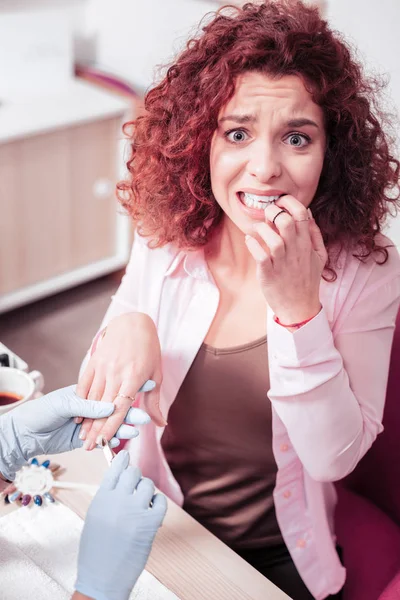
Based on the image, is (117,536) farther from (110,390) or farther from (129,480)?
(110,390)

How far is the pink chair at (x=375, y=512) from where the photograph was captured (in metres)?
1.24

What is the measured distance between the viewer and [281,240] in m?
1.01

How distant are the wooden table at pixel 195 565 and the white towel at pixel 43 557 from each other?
0.07ft

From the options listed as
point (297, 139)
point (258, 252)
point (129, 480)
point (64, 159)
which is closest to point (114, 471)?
point (129, 480)

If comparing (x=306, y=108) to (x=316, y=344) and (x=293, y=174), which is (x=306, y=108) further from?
(x=316, y=344)

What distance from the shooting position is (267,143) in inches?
43.5

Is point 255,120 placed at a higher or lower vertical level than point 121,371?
higher

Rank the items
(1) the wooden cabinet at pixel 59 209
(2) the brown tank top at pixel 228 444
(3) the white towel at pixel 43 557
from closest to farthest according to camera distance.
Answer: (3) the white towel at pixel 43 557 < (2) the brown tank top at pixel 228 444 < (1) the wooden cabinet at pixel 59 209

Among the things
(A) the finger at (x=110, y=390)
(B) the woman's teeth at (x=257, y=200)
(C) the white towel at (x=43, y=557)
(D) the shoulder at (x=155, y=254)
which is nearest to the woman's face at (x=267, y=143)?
(B) the woman's teeth at (x=257, y=200)

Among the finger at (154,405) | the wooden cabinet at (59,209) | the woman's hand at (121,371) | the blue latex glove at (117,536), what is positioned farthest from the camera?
the wooden cabinet at (59,209)

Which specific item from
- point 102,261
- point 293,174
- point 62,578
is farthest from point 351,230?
point 102,261

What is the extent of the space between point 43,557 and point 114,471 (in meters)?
0.19

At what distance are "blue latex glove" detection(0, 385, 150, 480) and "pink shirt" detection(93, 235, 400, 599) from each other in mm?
235

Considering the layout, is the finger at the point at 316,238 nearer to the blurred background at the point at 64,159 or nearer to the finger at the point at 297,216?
the finger at the point at 297,216
